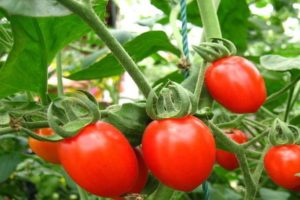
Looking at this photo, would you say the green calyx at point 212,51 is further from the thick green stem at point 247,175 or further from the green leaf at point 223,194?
the green leaf at point 223,194

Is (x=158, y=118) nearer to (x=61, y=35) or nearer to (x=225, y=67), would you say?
(x=225, y=67)

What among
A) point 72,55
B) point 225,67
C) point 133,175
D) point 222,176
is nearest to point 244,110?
point 225,67

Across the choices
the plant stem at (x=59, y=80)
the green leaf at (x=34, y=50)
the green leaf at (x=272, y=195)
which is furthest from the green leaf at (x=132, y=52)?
the green leaf at (x=272, y=195)

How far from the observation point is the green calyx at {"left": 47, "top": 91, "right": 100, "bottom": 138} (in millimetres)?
588

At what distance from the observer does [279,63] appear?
79cm

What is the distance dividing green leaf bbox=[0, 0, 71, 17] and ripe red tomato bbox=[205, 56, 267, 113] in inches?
8.8

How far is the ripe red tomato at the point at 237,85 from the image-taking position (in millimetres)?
692

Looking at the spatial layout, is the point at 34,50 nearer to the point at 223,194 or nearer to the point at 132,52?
the point at 132,52

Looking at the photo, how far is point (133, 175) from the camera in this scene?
0.59m

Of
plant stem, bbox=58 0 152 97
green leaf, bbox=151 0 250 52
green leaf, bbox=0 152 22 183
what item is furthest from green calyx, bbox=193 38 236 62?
green leaf, bbox=0 152 22 183

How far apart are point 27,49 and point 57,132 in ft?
0.62

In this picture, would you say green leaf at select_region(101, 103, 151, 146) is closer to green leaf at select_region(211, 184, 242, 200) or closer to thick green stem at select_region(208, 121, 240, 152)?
thick green stem at select_region(208, 121, 240, 152)

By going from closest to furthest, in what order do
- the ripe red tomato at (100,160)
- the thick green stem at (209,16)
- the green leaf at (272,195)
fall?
the ripe red tomato at (100,160) < the thick green stem at (209,16) < the green leaf at (272,195)

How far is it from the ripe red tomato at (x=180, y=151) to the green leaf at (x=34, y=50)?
8.5 inches
